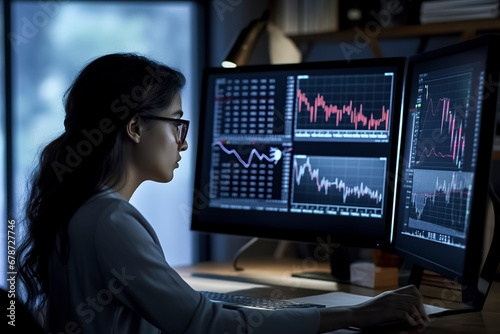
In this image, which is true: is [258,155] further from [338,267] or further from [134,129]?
[134,129]

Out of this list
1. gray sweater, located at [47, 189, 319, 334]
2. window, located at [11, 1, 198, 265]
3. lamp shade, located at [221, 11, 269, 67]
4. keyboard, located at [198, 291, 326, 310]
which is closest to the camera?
gray sweater, located at [47, 189, 319, 334]

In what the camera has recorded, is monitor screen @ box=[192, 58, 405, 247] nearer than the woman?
No

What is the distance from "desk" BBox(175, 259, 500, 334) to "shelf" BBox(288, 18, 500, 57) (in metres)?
0.91

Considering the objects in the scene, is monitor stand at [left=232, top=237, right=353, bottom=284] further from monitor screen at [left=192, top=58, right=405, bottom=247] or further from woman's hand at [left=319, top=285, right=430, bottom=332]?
woman's hand at [left=319, top=285, right=430, bottom=332]

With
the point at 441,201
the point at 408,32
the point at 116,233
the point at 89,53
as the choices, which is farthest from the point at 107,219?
the point at 89,53

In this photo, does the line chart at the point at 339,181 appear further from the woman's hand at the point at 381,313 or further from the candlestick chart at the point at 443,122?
the woman's hand at the point at 381,313

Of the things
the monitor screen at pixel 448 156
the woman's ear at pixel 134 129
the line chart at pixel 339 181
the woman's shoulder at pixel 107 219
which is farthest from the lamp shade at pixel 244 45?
the woman's shoulder at pixel 107 219

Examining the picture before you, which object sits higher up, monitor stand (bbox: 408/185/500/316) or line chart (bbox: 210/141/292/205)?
line chart (bbox: 210/141/292/205)

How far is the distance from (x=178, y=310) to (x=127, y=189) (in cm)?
28

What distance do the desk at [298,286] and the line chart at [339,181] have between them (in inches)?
8.5

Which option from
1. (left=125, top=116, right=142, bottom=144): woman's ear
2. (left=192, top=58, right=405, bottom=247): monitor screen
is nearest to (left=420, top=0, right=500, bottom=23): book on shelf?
(left=192, top=58, right=405, bottom=247): monitor screen

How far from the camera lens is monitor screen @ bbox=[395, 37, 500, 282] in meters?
0.98

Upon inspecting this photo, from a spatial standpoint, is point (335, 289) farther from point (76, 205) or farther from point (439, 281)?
point (76, 205)

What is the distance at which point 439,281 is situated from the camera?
135 cm
